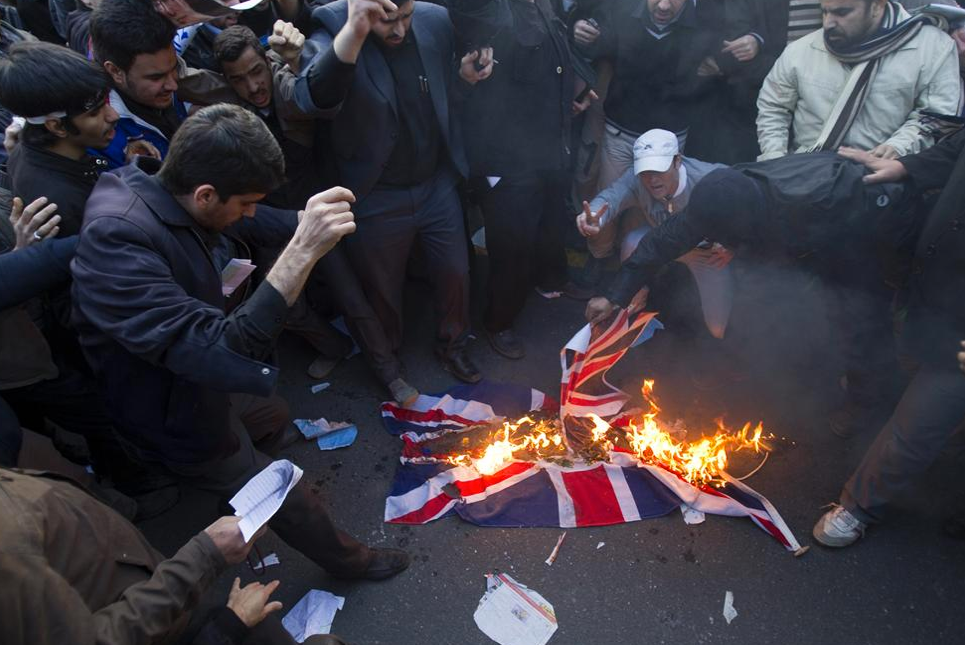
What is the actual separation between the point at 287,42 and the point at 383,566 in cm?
332

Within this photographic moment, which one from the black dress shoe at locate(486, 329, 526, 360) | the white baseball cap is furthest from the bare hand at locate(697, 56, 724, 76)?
the black dress shoe at locate(486, 329, 526, 360)

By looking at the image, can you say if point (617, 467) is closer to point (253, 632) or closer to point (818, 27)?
point (253, 632)

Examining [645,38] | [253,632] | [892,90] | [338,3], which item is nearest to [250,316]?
[253,632]

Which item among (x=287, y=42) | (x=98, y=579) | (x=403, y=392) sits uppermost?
(x=287, y=42)

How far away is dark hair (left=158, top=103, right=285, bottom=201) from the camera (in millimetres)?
2514

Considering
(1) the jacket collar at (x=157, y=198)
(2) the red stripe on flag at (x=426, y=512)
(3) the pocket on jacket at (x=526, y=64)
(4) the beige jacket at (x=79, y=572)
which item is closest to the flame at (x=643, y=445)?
(2) the red stripe on flag at (x=426, y=512)

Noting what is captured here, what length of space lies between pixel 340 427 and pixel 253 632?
217 cm

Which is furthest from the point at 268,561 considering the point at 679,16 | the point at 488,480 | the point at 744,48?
the point at 744,48

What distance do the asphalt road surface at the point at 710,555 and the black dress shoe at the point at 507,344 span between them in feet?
3.84

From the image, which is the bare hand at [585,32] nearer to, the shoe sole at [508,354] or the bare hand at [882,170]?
the bare hand at [882,170]

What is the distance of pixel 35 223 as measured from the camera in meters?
3.00

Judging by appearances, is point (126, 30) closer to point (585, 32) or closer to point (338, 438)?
point (338, 438)

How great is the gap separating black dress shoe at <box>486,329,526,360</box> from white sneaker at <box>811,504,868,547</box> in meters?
2.52

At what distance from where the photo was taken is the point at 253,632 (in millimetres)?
2547
